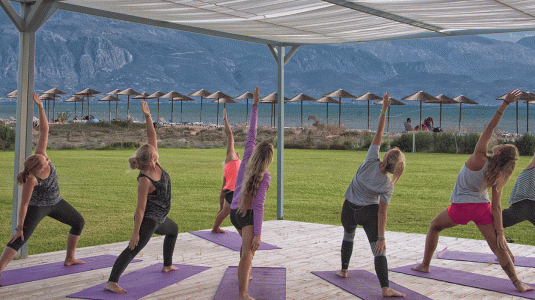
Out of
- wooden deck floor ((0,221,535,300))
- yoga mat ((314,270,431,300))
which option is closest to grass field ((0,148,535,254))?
wooden deck floor ((0,221,535,300))

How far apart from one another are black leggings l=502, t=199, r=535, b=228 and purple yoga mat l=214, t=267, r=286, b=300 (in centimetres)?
208

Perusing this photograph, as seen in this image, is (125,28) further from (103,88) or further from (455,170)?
(455,170)

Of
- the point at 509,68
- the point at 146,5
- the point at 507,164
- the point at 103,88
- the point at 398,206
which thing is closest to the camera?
the point at 507,164

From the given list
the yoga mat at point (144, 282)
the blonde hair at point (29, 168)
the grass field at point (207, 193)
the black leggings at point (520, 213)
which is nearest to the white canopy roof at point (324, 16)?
the blonde hair at point (29, 168)

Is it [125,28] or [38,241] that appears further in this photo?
[125,28]

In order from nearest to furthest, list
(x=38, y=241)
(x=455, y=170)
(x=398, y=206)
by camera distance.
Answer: (x=38, y=241) < (x=398, y=206) < (x=455, y=170)

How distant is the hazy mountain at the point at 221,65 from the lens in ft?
472

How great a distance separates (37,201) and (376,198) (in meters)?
2.72

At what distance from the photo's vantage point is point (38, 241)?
6664 millimetres

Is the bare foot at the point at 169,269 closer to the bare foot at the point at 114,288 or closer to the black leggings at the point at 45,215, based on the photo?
the bare foot at the point at 114,288

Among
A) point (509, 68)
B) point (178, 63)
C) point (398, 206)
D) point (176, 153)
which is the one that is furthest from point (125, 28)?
point (398, 206)

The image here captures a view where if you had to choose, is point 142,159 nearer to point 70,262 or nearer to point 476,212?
point 70,262

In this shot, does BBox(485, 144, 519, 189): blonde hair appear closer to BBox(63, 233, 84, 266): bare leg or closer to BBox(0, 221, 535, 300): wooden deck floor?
BBox(0, 221, 535, 300): wooden deck floor

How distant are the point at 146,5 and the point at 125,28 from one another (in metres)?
188
